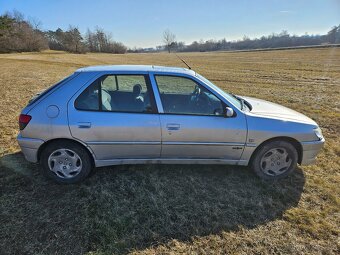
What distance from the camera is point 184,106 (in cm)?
361

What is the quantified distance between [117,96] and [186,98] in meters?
0.98

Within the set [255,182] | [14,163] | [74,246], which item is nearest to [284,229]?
[255,182]

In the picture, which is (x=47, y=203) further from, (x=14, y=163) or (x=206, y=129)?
(x=206, y=129)

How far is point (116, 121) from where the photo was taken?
340 centimetres

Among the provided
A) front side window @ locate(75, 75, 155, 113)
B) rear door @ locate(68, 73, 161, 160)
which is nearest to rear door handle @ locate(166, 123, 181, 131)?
rear door @ locate(68, 73, 161, 160)

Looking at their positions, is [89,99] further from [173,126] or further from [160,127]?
[173,126]

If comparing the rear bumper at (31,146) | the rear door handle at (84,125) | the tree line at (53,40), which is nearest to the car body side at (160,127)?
the rear bumper at (31,146)

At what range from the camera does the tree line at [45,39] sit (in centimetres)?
5278

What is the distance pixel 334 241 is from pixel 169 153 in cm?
211

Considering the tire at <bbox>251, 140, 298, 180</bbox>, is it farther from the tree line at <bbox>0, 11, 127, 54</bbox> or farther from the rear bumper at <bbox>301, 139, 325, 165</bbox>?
the tree line at <bbox>0, 11, 127, 54</bbox>

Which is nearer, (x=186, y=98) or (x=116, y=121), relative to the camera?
(x=116, y=121)

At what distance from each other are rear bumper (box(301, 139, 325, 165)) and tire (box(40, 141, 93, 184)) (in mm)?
2981

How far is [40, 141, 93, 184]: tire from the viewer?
348 centimetres

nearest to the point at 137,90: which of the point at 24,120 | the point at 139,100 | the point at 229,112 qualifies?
the point at 139,100
